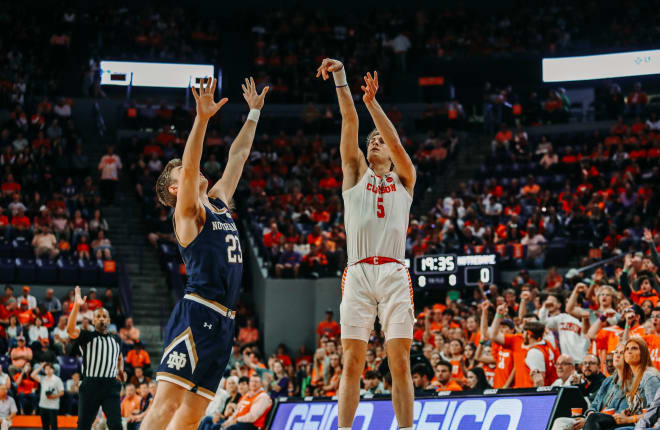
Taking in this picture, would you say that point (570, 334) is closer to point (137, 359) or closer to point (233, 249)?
point (233, 249)

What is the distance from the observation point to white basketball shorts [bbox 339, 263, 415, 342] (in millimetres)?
7059

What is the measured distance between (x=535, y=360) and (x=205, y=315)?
21.0 feet

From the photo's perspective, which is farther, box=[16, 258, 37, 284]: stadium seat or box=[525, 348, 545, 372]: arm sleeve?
box=[16, 258, 37, 284]: stadium seat

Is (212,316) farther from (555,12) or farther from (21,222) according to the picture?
(555,12)

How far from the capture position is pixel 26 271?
68.9ft

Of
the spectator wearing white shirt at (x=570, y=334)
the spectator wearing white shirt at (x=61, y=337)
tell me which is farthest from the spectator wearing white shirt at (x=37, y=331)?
the spectator wearing white shirt at (x=570, y=334)

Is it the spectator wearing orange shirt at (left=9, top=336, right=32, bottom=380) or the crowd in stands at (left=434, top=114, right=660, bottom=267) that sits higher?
the crowd in stands at (left=434, top=114, right=660, bottom=267)

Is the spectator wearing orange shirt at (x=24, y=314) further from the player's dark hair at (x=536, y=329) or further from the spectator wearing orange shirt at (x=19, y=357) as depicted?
the player's dark hair at (x=536, y=329)

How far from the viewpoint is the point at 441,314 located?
55.5ft

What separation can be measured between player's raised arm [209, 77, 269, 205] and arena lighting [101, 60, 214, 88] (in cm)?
2428

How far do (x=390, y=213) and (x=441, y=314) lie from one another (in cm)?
995

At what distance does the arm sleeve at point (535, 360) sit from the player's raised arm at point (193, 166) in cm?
649

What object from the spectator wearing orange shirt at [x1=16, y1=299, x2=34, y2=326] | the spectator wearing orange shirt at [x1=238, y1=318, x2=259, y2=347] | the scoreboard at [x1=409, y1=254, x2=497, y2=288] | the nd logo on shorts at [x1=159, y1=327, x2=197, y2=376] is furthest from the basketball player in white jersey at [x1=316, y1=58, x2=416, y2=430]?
the spectator wearing orange shirt at [x1=238, y1=318, x2=259, y2=347]

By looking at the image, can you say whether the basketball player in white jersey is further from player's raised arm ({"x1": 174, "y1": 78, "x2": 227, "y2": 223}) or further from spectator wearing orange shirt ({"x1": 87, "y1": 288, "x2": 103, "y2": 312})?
spectator wearing orange shirt ({"x1": 87, "y1": 288, "x2": 103, "y2": 312})
